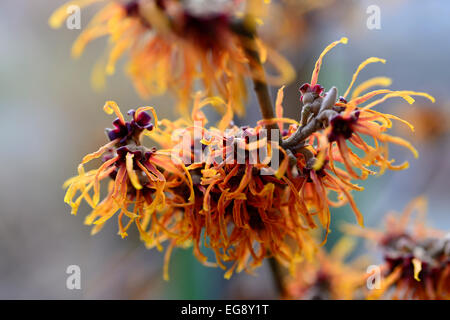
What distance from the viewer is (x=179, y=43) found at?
0.63m

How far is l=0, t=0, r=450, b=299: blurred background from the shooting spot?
1.18 meters

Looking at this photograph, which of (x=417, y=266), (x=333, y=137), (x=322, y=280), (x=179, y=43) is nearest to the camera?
(x=333, y=137)

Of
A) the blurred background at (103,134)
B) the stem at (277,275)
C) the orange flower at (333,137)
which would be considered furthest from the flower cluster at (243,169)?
the blurred background at (103,134)

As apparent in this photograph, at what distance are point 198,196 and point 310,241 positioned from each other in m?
0.17

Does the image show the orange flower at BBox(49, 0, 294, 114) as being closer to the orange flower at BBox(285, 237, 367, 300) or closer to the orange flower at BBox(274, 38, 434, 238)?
the orange flower at BBox(274, 38, 434, 238)

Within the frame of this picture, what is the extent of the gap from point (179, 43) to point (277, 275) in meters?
0.38

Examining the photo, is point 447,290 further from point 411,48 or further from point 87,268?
point 411,48

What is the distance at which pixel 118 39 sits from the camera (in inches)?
26.8

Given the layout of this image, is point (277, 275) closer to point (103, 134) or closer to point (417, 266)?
point (417, 266)

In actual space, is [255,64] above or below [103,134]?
below

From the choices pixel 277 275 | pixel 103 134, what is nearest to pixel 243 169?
pixel 277 275

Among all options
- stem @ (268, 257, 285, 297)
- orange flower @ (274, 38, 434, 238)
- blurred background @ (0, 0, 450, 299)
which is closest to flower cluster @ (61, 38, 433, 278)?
orange flower @ (274, 38, 434, 238)

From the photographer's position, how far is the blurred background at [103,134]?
3.86 feet

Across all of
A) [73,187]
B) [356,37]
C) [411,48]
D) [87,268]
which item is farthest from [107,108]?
[411,48]
